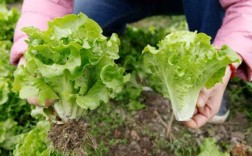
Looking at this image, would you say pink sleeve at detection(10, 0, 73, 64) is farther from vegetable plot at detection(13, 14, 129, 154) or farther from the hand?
the hand

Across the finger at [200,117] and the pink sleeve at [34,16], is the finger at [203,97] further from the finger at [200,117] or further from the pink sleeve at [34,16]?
the pink sleeve at [34,16]

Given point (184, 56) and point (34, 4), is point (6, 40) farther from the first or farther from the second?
point (184, 56)

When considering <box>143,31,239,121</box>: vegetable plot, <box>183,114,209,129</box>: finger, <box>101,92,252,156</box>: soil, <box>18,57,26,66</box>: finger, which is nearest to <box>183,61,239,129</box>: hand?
<box>183,114,209,129</box>: finger

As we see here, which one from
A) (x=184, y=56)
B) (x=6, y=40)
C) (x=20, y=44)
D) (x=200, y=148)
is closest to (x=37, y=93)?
(x=20, y=44)

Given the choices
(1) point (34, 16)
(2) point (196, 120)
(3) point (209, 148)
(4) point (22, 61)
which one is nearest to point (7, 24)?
(1) point (34, 16)

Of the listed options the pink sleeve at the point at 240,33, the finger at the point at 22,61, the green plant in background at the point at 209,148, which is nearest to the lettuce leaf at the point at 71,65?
the finger at the point at 22,61

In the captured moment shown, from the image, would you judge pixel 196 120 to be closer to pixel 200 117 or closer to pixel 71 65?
pixel 200 117
